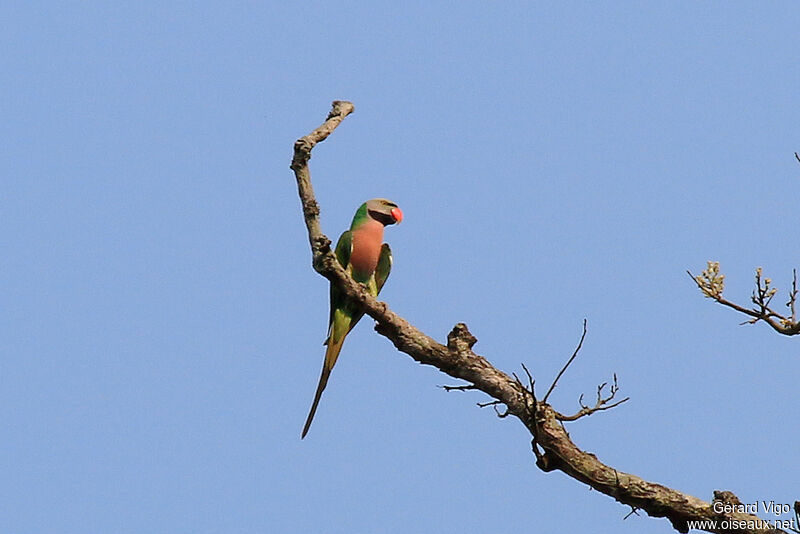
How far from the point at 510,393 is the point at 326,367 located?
1321 millimetres

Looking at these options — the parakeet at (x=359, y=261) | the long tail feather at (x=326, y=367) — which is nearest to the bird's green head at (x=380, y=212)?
the parakeet at (x=359, y=261)

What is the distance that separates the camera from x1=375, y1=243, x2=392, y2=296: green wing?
5.70m

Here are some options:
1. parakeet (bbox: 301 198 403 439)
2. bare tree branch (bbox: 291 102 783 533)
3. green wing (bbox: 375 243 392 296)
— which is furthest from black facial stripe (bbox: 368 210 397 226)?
bare tree branch (bbox: 291 102 783 533)

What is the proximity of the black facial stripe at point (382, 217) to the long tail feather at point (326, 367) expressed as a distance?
86cm

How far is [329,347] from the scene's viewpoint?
17.7 ft

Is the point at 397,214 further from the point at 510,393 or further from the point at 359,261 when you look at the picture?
the point at 510,393

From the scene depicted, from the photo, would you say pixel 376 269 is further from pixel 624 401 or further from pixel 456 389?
pixel 624 401

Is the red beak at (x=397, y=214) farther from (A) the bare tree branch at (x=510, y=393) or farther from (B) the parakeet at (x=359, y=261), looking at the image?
(A) the bare tree branch at (x=510, y=393)

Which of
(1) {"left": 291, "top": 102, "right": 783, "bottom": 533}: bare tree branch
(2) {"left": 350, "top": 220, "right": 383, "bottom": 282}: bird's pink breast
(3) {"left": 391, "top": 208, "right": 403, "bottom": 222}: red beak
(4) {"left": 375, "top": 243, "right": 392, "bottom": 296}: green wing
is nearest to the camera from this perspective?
(1) {"left": 291, "top": 102, "right": 783, "bottom": 533}: bare tree branch

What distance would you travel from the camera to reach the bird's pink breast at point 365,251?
18.3 feet

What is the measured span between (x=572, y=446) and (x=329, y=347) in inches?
66.3

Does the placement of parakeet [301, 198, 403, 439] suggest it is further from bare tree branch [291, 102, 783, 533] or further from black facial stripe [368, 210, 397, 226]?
bare tree branch [291, 102, 783, 533]

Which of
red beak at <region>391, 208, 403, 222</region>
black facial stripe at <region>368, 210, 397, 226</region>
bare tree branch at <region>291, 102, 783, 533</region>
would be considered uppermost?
red beak at <region>391, 208, 403, 222</region>

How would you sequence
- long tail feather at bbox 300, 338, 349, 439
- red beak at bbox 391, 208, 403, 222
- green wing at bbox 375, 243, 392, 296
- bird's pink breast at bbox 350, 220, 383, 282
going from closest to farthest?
1. long tail feather at bbox 300, 338, 349, 439
2. bird's pink breast at bbox 350, 220, 383, 282
3. green wing at bbox 375, 243, 392, 296
4. red beak at bbox 391, 208, 403, 222
